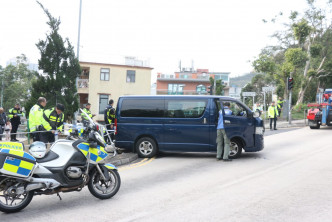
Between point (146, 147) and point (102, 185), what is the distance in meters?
4.80

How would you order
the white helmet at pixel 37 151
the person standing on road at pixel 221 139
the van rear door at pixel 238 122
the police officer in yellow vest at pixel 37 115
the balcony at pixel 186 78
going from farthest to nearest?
the balcony at pixel 186 78 → the van rear door at pixel 238 122 → the person standing on road at pixel 221 139 → the police officer in yellow vest at pixel 37 115 → the white helmet at pixel 37 151

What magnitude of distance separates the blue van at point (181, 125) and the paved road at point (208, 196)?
77 centimetres

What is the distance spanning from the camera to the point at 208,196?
21.3 ft

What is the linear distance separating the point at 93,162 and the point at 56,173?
0.65m

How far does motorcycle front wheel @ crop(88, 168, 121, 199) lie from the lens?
6.25m

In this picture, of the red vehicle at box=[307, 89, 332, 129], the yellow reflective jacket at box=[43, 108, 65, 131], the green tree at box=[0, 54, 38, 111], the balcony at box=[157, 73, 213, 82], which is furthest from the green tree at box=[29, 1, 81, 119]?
the balcony at box=[157, 73, 213, 82]

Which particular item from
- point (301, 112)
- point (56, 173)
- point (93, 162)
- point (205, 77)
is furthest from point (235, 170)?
point (205, 77)

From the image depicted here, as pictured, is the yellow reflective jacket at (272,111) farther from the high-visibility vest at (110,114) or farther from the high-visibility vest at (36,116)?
the high-visibility vest at (36,116)

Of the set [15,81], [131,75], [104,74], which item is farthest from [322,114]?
[15,81]

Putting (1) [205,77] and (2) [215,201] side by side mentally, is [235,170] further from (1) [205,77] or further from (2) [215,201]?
(1) [205,77]

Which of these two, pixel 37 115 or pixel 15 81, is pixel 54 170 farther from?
pixel 15 81

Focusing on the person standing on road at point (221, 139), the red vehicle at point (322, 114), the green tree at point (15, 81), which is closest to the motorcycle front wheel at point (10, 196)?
the person standing on road at point (221, 139)

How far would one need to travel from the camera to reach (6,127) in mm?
15773

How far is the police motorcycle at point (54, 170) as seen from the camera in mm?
5461
